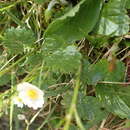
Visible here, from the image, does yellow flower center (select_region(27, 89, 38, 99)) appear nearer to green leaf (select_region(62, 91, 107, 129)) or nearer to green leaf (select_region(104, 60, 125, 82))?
green leaf (select_region(62, 91, 107, 129))

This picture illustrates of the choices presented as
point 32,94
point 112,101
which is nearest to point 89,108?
point 112,101

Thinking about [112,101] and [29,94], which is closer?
[29,94]

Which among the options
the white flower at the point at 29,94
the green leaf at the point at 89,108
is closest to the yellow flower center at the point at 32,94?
the white flower at the point at 29,94

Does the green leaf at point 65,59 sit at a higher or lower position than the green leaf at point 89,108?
higher

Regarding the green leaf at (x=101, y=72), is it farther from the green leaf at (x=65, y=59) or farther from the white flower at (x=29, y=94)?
the white flower at (x=29, y=94)

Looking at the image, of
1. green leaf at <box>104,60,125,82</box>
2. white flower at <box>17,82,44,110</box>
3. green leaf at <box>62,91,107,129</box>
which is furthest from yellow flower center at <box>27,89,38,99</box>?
green leaf at <box>104,60,125,82</box>

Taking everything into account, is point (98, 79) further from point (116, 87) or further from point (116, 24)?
point (116, 24)

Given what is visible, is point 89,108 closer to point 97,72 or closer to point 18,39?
point 97,72
